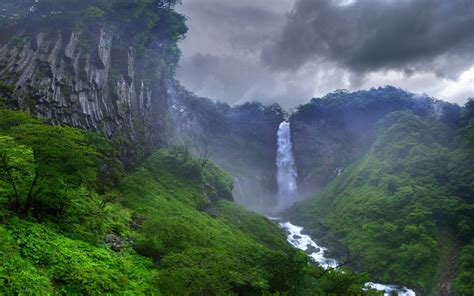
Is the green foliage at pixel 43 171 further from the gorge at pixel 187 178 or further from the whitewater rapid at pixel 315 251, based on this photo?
the whitewater rapid at pixel 315 251

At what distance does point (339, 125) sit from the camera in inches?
5340

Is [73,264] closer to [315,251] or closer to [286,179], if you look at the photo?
[315,251]

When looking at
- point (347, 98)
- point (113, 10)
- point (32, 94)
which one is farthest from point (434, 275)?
point (347, 98)

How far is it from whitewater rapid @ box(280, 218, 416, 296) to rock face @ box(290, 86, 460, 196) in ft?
136

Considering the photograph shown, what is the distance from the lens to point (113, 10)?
6819 centimetres

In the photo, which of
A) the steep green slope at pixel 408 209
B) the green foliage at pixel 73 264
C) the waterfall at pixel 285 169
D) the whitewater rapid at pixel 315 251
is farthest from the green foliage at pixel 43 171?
the waterfall at pixel 285 169

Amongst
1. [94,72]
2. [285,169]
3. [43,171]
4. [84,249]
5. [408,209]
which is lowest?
[84,249]

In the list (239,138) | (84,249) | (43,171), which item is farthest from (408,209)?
(239,138)

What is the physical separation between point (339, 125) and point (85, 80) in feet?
334

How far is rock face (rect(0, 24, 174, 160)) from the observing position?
47344 millimetres

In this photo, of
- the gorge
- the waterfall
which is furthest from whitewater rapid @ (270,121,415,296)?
the gorge

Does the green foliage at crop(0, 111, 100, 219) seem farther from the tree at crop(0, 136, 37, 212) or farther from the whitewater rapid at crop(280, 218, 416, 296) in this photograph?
the whitewater rapid at crop(280, 218, 416, 296)

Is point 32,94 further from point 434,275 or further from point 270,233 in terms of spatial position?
point 434,275

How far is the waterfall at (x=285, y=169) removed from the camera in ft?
410
